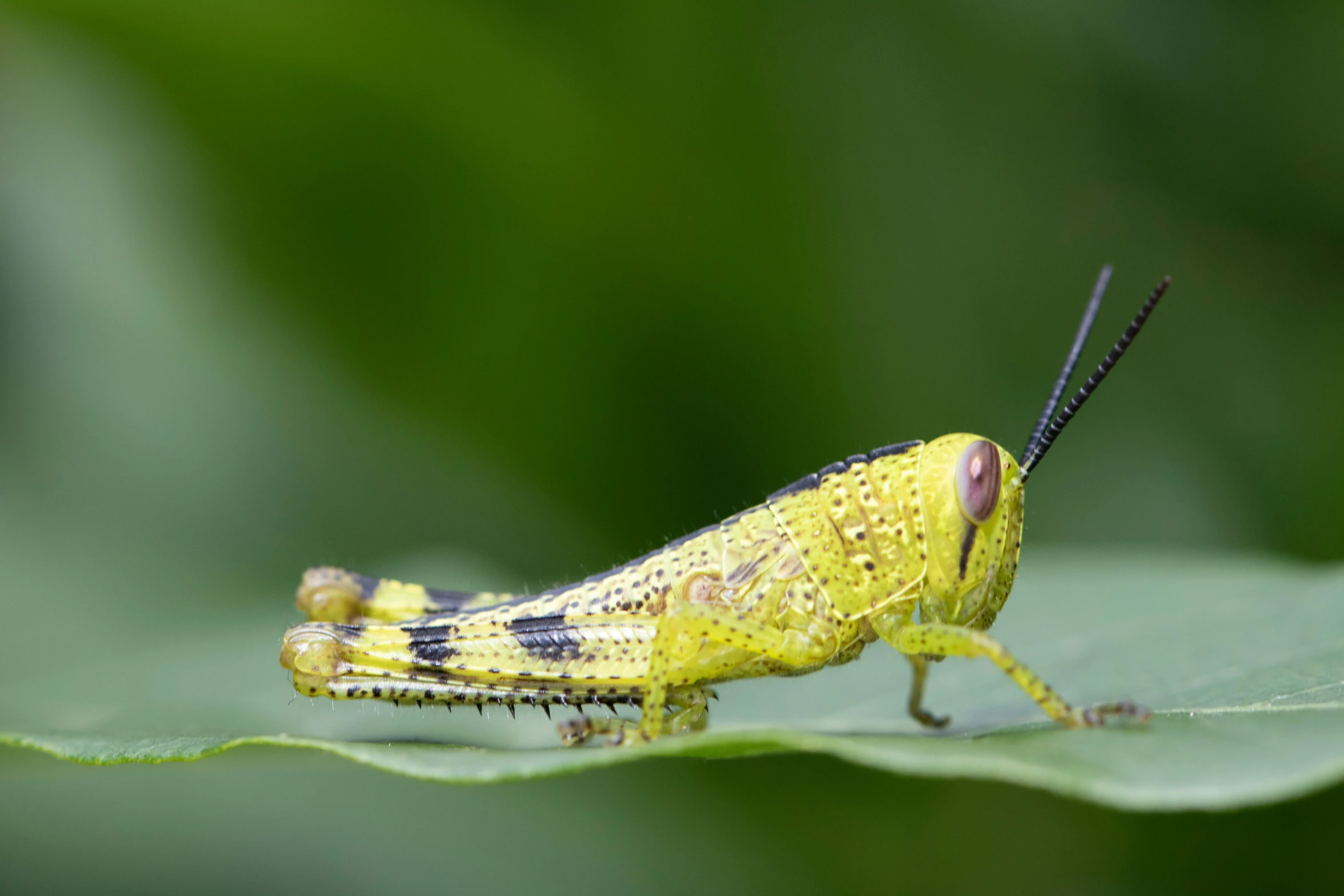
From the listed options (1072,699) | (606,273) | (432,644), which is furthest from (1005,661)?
(606,273)

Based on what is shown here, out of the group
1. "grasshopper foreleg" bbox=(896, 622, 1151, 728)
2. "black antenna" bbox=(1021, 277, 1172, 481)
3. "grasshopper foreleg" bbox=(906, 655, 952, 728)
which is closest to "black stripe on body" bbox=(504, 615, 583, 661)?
"grasshopper foreleg" bbox=(896, 622, 1151, 728)

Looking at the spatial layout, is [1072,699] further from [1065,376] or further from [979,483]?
[1065,376]

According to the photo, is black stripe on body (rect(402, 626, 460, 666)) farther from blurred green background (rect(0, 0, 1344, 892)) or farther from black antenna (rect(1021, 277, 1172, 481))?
black antenna (rect(1021, 277, 1172, 481))

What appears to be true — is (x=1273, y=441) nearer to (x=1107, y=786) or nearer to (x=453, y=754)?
(x=1107, y=786)

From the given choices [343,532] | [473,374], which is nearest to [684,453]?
[473,374]

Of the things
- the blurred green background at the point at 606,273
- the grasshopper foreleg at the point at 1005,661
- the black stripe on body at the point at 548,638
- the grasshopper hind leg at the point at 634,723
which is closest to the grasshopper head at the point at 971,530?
the grasshopper foreleg at the point at 1005,661

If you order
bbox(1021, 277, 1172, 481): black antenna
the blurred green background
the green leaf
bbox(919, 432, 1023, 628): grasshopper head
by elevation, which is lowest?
the green leaf
